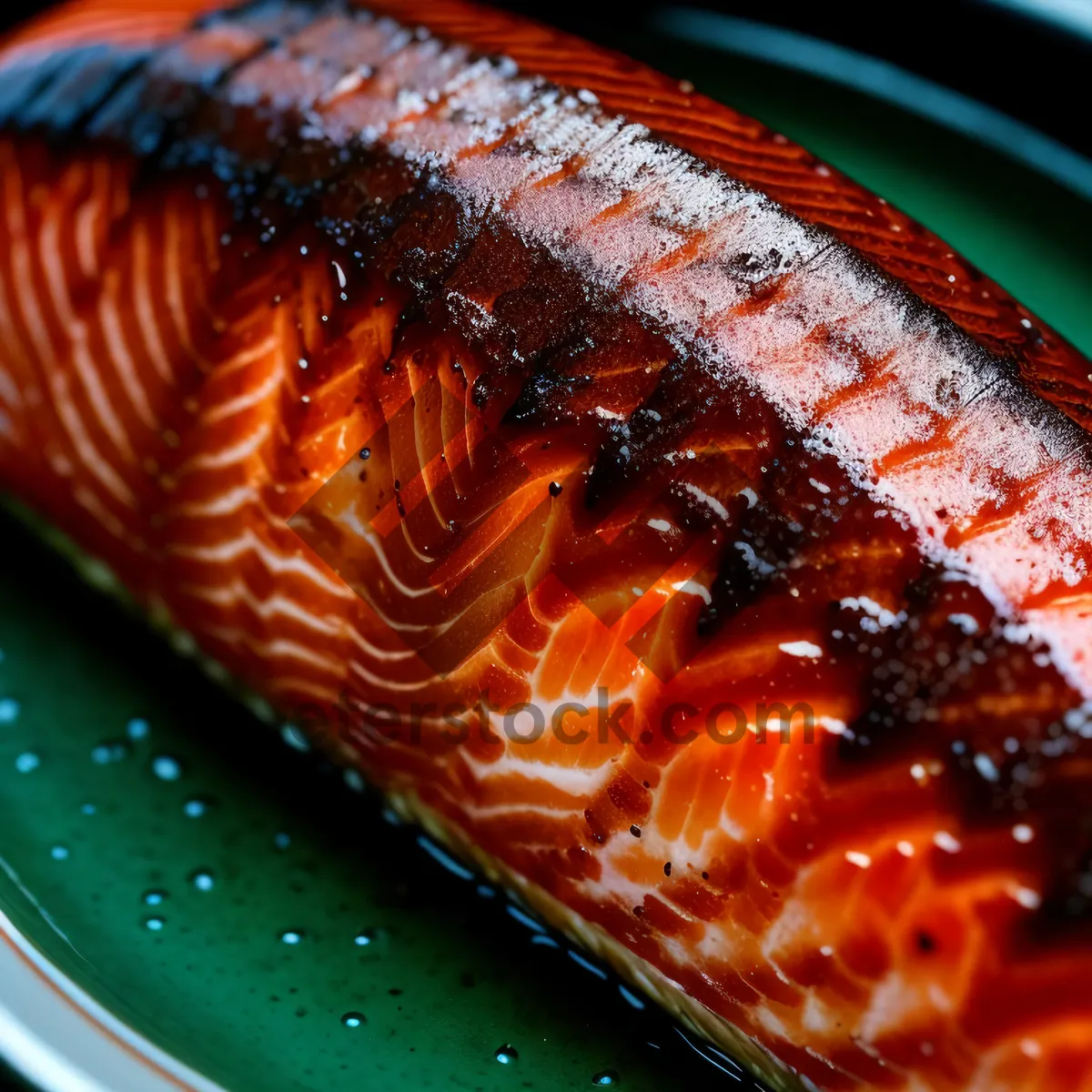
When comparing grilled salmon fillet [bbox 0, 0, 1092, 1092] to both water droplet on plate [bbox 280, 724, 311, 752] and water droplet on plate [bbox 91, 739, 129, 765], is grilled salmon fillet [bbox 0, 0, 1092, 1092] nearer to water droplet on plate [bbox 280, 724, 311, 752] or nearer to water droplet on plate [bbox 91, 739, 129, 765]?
water droplet on plate [bbox 280, 724, 311, 752]

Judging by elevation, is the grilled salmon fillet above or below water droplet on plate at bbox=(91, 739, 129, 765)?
above

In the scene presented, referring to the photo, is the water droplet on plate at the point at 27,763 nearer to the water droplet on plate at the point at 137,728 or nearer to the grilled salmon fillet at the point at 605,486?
the water droplet on plate at the point at 137,728

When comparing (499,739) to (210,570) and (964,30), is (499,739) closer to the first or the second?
(210,570)

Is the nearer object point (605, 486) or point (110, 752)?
point (605, 486)

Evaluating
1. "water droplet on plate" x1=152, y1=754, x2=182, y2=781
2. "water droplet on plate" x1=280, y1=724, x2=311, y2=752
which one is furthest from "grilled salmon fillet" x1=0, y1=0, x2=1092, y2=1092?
"water droplet on plate" x1=152, y1=754, x2=182, y2=781

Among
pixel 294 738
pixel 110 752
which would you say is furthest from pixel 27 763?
pixel 294 738

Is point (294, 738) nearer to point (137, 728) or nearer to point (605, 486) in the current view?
point (137, 728)
